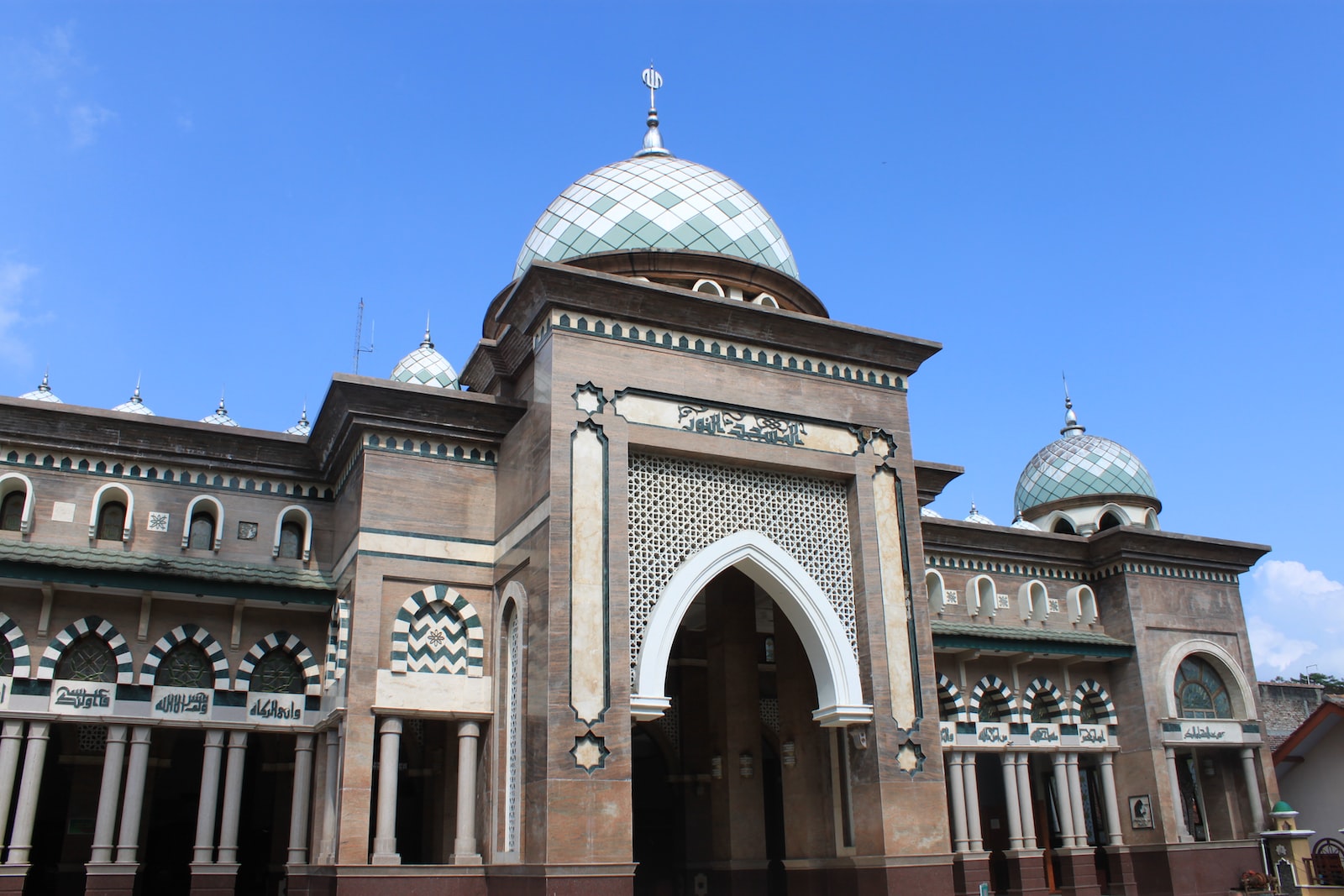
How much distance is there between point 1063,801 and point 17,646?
48.3 ft

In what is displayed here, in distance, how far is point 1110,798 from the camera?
18.2m

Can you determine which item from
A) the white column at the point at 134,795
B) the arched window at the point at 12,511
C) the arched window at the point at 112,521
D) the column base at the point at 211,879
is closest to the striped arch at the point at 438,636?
the column base at the point at 211,879

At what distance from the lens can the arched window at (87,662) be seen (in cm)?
1291

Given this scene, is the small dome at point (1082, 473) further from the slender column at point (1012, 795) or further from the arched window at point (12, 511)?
the arched window at point (12, 511)

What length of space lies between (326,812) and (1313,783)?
1797 centimetres

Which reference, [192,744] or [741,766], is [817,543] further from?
[192,744]

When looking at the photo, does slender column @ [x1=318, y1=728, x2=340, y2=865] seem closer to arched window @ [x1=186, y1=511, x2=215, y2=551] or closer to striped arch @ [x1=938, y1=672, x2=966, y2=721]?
arched window @ [x1=186, y1=511, x2=215, y2=551]

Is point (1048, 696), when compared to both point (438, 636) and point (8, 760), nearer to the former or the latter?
point (438, 636)

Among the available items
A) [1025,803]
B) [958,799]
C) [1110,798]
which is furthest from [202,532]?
[1110,798]

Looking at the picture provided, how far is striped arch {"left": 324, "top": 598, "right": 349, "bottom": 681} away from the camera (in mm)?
12539

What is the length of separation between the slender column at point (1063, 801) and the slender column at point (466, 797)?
32.7ft

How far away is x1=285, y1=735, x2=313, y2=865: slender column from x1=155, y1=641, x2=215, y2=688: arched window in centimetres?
129

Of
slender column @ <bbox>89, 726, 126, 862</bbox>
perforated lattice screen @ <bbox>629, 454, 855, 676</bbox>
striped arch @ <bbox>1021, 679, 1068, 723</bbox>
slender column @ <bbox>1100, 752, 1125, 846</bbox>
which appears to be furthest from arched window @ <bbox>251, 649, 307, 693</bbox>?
slender column @ <bbox>1100, 752, 1125, 846</bbox>

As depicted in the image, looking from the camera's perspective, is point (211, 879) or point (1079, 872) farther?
point (1079, 872)
